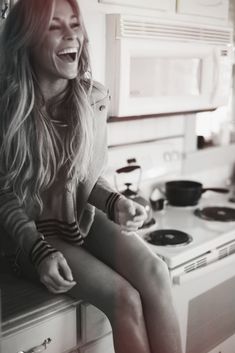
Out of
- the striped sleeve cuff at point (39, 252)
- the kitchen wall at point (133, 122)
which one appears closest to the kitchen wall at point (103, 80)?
the kitchen wall at point (133, 122)

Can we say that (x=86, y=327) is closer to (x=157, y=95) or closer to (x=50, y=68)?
(x=50, y=68)

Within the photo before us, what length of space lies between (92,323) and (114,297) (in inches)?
5.5

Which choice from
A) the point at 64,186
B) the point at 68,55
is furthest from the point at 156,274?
the point at 68,55

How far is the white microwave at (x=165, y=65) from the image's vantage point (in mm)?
1595

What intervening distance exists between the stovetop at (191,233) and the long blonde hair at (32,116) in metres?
0.48

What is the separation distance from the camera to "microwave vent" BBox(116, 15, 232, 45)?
1.58 metres

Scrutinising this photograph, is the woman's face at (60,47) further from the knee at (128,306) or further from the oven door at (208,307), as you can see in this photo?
the oven door at (208,307)

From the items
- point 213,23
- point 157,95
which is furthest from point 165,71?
point 213,23

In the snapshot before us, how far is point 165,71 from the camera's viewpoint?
5.86 feet

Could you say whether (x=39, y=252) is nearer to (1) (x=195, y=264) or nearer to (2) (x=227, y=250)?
(1) (x=195, y=264)

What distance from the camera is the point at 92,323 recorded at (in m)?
1.36

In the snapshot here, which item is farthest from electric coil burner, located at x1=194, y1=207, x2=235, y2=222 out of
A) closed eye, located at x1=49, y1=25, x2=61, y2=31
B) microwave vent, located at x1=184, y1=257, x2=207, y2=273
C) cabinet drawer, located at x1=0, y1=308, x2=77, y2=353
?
→ closed eye, located at x1=49, y1=25, x2=61, y2=31

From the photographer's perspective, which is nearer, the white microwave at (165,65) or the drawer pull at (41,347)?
the drawer pull at (41,347)

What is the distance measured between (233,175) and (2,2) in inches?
68.6
